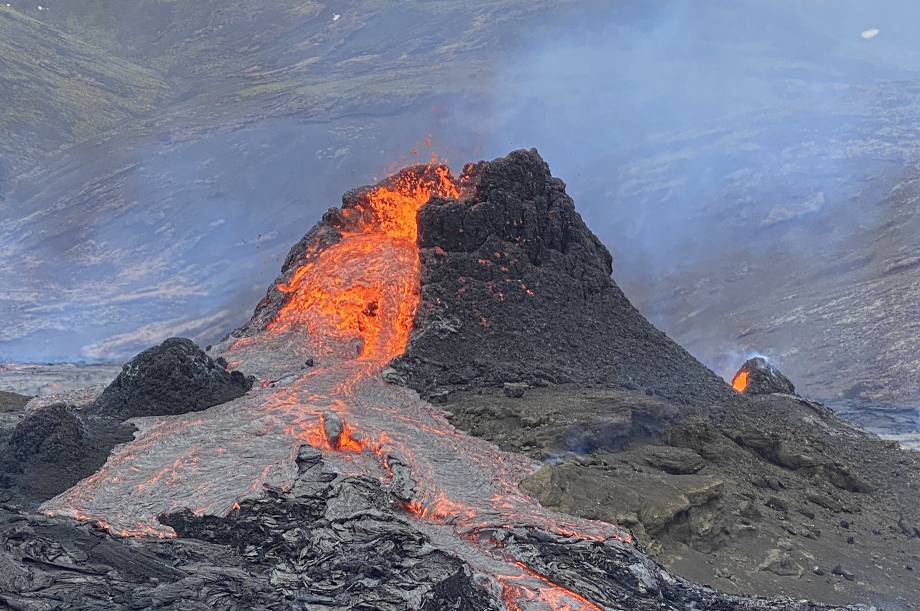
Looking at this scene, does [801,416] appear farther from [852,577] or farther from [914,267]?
[914,267]

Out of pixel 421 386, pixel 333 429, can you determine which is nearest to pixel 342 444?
pixel 333 429

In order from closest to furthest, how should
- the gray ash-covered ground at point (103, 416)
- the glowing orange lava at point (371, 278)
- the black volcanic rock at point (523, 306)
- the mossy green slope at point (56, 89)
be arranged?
the gray ash-covered ground at point (103, 416)
the black volcanic rock at point (523, 306)
the glowing orange lava at point (371, 278)
the mossy green slope at point (56, 89)

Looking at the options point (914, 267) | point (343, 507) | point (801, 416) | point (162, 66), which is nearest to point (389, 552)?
point (343, 507)

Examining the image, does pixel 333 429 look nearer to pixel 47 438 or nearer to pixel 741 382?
pixel 47 438

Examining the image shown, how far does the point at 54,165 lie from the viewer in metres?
114

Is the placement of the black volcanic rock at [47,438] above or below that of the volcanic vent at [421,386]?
below

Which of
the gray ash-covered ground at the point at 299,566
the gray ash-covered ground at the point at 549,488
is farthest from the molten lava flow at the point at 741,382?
the gray ash-covered ground at the point at 299,566

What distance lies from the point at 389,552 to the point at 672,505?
6.96 metres

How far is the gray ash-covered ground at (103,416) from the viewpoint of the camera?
23319 millimetres

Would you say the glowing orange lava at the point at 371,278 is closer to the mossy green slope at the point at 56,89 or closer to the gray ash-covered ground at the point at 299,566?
the gray ash-covered ground at the point at 299,566

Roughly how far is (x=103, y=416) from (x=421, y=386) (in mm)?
9401

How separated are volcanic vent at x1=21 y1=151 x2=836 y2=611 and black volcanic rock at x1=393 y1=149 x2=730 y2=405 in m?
0.07

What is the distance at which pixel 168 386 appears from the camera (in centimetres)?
2836

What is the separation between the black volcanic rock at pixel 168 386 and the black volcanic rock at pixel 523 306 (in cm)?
572
